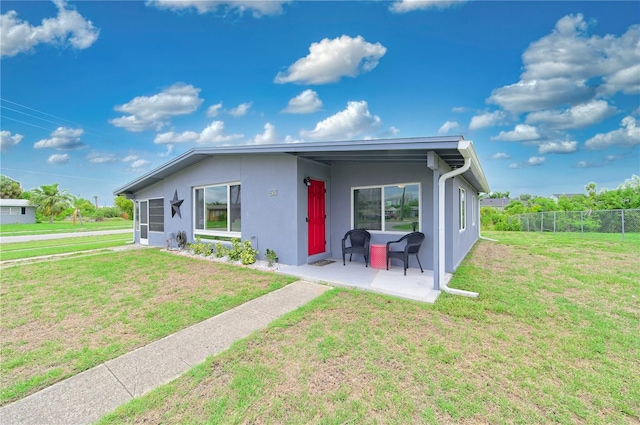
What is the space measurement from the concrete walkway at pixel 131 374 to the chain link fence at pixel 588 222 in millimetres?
17452

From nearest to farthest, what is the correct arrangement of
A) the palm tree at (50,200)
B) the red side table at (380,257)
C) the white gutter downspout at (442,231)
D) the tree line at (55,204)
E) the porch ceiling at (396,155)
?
1. the white gutter downspout at (442,231)
2. the porch ceiling at (396,155)
3. the red side table at (380,257)
4. the palm tree at (50,200)
5. the tree line at (55,204)

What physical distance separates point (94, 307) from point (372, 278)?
496 cm

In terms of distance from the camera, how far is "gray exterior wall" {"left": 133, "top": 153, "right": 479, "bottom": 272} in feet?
21.1

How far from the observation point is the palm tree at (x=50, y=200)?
3091 cm

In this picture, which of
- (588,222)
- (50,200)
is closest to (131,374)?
(588,222)

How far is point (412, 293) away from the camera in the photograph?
472cm

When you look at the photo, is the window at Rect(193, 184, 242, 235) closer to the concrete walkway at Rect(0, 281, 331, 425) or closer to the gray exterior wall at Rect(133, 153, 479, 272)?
the gray exterior wall at Rect(133, 153, 479, 272)

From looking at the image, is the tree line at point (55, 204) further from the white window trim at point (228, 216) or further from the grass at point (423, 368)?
the grass at point (423, 368)

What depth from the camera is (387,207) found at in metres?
6.95

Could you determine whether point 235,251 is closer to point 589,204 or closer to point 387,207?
point 387,207

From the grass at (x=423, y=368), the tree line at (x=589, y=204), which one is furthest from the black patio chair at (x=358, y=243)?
the tree line at (x=589, y=204)

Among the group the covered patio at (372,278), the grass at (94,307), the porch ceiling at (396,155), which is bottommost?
the grass at (94,307)

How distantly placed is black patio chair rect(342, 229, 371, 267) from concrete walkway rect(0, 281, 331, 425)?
3.17 m

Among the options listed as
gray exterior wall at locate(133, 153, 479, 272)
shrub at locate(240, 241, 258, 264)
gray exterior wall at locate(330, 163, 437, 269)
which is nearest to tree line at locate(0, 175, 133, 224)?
gray exterior wall at locate(133, 153, 479, 272)
